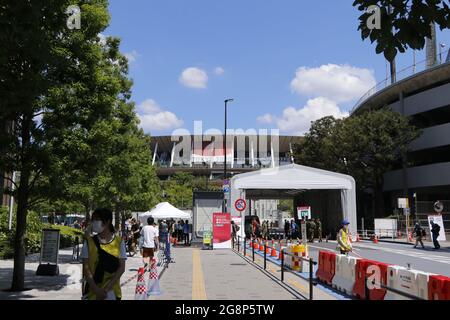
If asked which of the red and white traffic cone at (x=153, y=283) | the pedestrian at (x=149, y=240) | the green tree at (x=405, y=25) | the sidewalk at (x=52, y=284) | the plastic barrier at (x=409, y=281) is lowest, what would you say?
the sidewalk at (x=52, y=284)

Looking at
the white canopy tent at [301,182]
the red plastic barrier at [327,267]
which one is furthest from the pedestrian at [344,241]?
the white canopy tent at [301,182]

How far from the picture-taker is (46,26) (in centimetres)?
1050

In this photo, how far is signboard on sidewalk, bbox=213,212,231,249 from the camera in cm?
2988

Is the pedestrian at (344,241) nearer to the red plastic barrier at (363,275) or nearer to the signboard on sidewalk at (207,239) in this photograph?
the red plastic barrier at (363,275)

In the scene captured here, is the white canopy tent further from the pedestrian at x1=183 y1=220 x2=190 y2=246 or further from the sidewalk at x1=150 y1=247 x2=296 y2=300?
the sidewalk at x1=150 y1=247 x2=296 y2=300

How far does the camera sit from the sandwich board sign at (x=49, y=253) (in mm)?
14172

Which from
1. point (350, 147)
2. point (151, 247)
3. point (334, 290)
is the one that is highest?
point (350, 147)

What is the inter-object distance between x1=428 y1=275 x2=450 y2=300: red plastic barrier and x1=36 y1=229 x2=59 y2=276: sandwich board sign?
33.4ft

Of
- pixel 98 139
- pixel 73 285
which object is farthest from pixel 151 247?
pixel 98 139

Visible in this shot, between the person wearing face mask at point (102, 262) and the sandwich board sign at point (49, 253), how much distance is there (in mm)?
9215

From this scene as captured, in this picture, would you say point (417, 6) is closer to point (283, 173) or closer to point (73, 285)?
point (73, 285)

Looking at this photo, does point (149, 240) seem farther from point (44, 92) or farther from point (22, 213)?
point (44, 92)
